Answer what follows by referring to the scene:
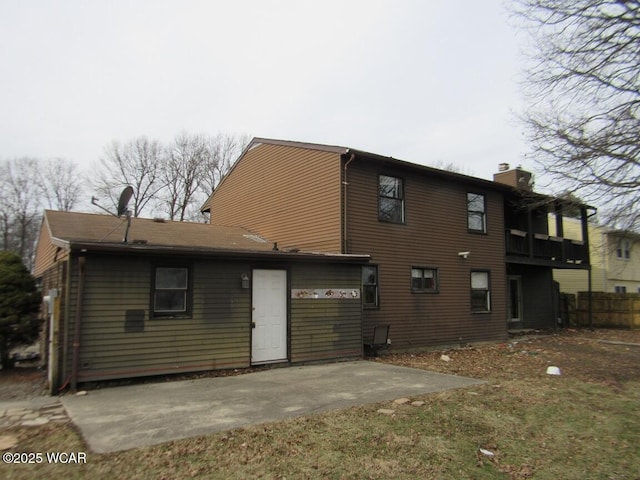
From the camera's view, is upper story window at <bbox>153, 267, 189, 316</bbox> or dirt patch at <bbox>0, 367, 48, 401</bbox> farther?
upper story window at <bbox>153, 267, 189, 316</bbox>

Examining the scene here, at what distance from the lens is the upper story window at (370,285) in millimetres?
13008

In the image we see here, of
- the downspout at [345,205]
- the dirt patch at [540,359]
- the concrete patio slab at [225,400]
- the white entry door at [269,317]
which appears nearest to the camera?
the concrete patio slab at [225,400]

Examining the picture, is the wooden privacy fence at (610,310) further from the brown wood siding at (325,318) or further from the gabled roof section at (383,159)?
the brown wood siding at (325,318)

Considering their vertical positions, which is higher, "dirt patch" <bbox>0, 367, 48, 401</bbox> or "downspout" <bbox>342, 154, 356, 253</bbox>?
"downspout" <bbox>342, 154, 356, 253</bbox>

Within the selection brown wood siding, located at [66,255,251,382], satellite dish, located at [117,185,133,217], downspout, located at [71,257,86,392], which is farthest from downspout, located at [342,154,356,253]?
downspout, located at [71,257,86,392]

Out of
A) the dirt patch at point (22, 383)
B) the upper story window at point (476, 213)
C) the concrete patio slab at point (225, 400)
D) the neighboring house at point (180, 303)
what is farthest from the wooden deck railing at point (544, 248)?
the dirt patch at point (22, 383)

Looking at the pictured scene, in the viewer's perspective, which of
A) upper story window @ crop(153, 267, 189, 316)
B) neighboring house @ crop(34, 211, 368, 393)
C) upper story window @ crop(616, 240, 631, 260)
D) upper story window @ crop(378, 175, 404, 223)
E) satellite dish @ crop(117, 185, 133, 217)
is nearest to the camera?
neighboring house @ crop(34, 211, 368, 393)

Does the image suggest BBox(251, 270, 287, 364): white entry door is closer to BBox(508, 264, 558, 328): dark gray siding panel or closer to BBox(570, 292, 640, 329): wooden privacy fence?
BBox(508, 264, 558, 328): dark gray siding panel

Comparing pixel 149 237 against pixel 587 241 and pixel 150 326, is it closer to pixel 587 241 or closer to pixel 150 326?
pixel 150 326

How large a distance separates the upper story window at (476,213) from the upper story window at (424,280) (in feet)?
8.50

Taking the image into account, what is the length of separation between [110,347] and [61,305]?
1.14 m

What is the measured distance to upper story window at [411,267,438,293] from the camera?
1425 cm

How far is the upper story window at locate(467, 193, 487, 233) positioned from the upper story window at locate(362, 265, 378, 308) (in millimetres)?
4914

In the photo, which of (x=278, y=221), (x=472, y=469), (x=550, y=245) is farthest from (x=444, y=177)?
(x=472, y=469)
